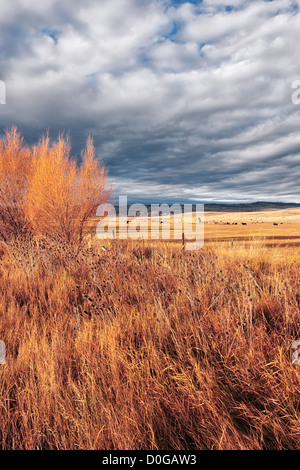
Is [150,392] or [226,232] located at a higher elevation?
[226,232]

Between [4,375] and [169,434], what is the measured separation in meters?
1.31

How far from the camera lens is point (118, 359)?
7.12ft

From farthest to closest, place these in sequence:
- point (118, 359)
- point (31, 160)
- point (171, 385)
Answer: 1. point (31, 160)
2. point (118, 359)
3. point (171, 385)

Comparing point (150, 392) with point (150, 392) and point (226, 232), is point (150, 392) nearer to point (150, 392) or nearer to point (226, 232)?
point (150, 392)

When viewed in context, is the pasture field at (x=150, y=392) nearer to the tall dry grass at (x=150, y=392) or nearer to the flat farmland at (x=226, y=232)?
the tall dry grass at (x=150, y=392)

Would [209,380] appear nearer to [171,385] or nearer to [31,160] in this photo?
[171,385]

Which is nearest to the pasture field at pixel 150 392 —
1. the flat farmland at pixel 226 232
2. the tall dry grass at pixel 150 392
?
the tall dry grass at pixel 150 392

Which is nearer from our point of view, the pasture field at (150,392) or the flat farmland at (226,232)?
the pasture field at (150,392)

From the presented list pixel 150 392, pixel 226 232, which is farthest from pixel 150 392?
pixel 226 232

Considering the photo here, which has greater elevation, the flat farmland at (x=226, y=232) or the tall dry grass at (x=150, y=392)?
the flat farmland at (x=226, y=232)

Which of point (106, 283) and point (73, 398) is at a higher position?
point (106, 283)

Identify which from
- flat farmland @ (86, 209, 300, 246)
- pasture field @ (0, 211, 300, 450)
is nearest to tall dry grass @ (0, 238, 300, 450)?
pasture field @ (0, 211, 300, 450)
